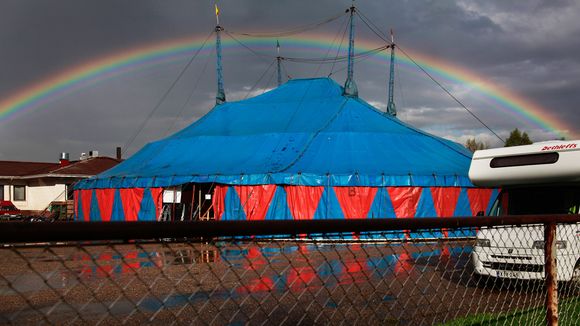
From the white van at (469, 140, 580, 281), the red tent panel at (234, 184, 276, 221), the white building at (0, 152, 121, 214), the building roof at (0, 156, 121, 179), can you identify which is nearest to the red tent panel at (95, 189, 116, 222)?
the red tent panel at (234, 184, 276, 221)

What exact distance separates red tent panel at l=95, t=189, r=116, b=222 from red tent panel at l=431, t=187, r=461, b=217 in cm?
1334

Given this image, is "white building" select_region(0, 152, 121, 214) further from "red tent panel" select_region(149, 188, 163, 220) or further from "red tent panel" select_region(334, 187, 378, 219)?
"red tent panel" select_region(334, 187, 378, 219)

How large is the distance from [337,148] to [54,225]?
21.6 meters

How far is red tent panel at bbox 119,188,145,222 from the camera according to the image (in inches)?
925

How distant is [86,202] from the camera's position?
25.7 metres

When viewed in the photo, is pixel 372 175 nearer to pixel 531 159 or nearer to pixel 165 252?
pixel 531 159

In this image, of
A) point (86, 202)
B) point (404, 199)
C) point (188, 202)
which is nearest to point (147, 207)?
point (188, 202)

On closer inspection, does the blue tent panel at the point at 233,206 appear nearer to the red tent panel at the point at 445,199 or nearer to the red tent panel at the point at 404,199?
the red tent panel at the point at 404,199

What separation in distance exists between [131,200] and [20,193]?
2380 centimetres

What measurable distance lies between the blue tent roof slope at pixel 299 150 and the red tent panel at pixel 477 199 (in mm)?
783

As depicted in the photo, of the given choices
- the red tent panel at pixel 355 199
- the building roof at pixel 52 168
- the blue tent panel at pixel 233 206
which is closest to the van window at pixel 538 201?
the red tent panel at pixel 355 199

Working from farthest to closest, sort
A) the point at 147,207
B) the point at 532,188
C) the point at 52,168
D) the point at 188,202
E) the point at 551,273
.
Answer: the point at 52,168, the point at 188,202, the point at 147,207, the point at 532,188, the point at 551,273

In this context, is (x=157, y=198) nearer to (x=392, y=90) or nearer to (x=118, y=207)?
(x=118, y=207)

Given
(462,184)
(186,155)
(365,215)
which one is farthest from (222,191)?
(462,184)
